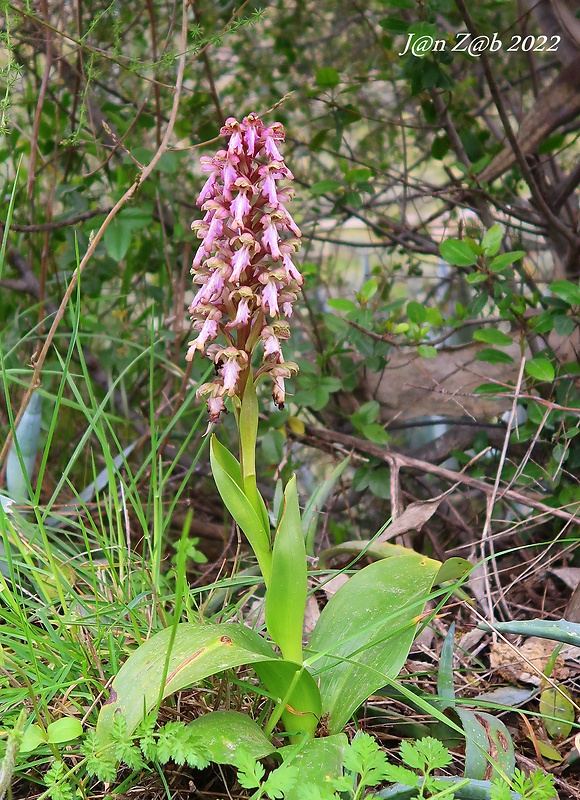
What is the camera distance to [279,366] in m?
1.03

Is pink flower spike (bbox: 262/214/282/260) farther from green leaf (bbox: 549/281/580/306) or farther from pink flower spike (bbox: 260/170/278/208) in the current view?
green leaf (bbox: 549/281/580/306)

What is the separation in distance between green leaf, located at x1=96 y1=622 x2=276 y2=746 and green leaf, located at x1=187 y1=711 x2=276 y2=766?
0.08 metres

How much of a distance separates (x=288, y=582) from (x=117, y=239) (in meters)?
1.09

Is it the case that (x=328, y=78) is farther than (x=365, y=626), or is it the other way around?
(x=328, y=78)

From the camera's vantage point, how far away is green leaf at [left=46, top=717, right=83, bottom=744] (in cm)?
85

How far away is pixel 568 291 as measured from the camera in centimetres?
156

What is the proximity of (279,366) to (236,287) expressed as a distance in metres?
0.13

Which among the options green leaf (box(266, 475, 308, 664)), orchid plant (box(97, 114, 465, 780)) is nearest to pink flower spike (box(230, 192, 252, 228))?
orchid plant (box(97, 114, 465, 780))

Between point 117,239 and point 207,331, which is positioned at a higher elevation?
point 117,239

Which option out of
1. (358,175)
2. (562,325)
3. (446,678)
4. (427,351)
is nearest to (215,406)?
(446,678)

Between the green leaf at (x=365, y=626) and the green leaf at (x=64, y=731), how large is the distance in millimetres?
322

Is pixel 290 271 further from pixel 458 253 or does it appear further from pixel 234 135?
pixel 458 253

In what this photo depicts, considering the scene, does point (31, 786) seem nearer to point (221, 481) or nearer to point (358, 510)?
point (221, 481)

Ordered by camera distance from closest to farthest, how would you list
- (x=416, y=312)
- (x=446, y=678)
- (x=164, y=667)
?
(x=164, y=667) < (x=446, y=678) < (x=416, y=312)
